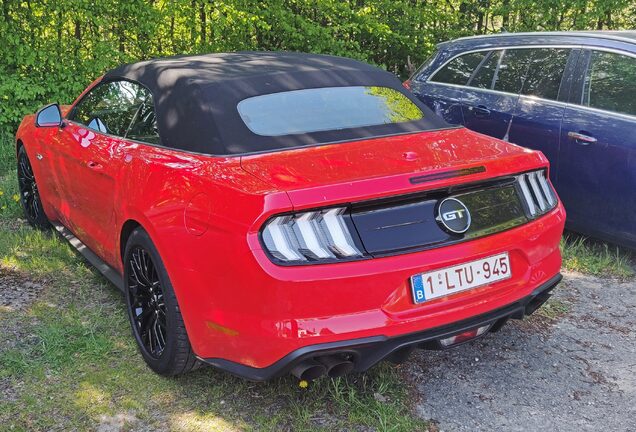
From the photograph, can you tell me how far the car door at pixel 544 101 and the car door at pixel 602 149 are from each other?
0.24 ft

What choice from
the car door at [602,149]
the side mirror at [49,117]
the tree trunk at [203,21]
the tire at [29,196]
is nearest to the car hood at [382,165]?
the car door at [602,149]

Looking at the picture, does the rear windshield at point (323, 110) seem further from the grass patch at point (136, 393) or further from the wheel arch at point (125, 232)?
the grass patch at point (136, 393)

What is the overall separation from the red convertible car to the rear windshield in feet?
0.03

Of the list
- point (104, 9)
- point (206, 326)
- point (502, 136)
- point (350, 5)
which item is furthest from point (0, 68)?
point (206, 326)

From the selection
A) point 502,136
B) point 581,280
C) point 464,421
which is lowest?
point 581,280

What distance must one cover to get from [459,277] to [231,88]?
150 cm

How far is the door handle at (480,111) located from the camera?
17.4ft

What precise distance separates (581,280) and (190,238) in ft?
9.48

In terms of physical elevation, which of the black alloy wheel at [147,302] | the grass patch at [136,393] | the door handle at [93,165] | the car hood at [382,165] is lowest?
the grass patch at [136,393]

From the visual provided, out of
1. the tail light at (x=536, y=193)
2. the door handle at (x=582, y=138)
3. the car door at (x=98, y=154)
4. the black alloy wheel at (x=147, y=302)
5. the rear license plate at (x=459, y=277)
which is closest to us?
the rear license plate at (x=459, y=277)

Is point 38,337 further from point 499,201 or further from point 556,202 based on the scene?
point 556,202

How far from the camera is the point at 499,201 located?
2857 millimetres

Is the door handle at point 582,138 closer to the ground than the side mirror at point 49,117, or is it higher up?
closer to the ground

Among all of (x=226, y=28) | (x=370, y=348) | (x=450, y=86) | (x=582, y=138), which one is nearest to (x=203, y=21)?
(x=226, y=28)
